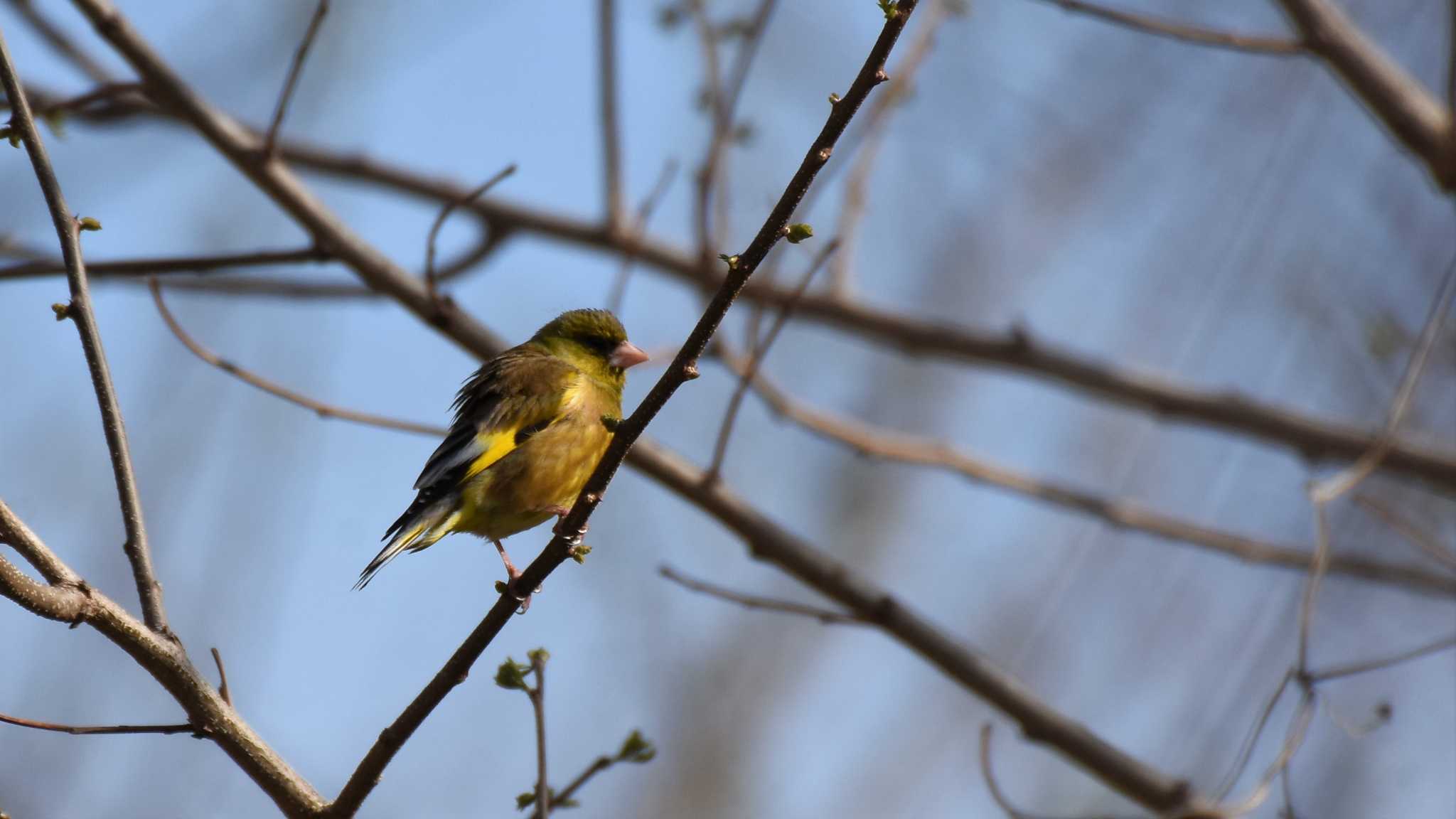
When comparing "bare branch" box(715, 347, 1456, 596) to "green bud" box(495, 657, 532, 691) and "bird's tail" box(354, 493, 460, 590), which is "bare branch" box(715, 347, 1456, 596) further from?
"green bud" box(495, 657, 532, 691)

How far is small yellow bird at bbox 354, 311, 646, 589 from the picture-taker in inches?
196

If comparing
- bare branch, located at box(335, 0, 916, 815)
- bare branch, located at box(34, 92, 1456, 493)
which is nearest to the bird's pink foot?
bare branch, located at box(335, 0, 916, 815)

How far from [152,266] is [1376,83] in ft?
15.6

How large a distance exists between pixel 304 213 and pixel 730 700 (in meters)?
9.69

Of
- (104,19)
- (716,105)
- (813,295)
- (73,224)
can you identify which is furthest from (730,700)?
(73,224)

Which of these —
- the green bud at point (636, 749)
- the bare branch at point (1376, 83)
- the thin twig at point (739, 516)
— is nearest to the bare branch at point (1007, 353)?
the thin twig at point (739, 516)

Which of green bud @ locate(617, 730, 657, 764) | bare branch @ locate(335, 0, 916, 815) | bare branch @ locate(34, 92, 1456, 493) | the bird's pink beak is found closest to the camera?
bare branch @ locate(335, 0, 916, 815)

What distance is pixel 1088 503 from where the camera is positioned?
6504 millimetres

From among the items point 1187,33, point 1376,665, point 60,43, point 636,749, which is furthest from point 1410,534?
point 60,43

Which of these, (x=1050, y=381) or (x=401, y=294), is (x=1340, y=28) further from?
(x=401, y=294)

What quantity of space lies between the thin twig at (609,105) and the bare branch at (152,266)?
1739 mm

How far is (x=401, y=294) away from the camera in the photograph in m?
5.60

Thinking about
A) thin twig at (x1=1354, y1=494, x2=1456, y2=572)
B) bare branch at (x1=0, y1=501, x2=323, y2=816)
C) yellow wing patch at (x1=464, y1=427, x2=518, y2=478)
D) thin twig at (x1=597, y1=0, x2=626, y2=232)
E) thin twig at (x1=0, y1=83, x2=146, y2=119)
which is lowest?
thin twig at (x1=1354, y1=494, x2=1456, y2=572)

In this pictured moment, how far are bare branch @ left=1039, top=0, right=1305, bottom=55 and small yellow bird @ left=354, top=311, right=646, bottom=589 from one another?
2375mm
